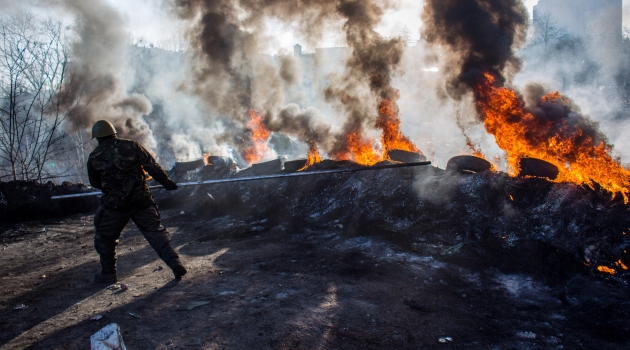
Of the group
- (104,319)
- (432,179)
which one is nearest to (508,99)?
(432,179)

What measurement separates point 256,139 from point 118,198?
1116cm

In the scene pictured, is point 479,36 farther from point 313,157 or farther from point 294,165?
point 294,165

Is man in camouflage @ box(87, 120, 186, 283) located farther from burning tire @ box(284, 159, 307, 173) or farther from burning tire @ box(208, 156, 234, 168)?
burning tire @ box(208, 156, 234, 168)

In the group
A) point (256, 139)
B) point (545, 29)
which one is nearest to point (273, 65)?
point (256, 139)

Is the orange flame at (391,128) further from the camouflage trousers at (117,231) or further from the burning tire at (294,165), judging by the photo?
the camouflage trousers at (117,231)

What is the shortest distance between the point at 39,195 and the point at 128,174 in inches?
270

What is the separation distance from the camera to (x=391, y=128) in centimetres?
951

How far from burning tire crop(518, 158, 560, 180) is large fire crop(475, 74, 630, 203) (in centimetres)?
14

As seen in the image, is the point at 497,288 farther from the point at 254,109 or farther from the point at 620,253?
the point at 254,109

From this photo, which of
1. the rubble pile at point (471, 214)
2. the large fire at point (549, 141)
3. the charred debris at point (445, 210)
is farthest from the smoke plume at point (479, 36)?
the rubble pile at point (471, 214)

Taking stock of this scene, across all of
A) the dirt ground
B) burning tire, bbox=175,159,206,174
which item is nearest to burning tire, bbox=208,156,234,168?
burning tire, bbox=175,159,206,174

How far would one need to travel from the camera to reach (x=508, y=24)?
793 centimetres

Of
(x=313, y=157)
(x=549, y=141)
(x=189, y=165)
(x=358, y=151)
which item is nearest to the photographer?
(x=549, y=141)

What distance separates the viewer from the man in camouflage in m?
4.48
